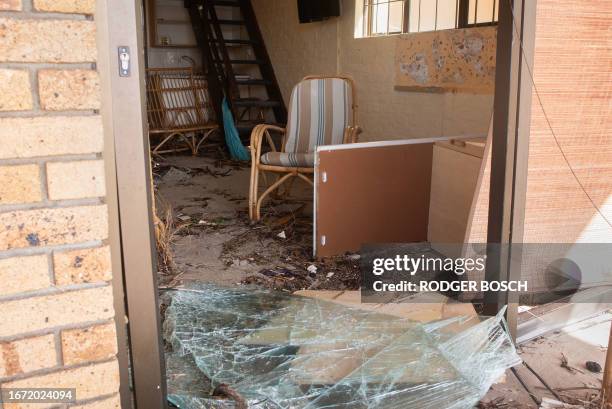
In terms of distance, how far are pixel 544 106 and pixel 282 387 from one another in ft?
4.44

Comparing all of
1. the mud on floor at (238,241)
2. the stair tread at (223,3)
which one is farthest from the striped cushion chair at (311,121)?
the stair tread at (223,3)

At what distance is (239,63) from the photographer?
7.50 meters

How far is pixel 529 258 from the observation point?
7.84 ft

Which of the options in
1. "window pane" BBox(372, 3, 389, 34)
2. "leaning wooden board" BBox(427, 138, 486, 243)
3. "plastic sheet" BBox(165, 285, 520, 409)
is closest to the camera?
"plastic sheet" BBox(165, 285, 520, 409)

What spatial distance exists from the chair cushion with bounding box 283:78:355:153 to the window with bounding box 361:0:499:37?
101 centimetres

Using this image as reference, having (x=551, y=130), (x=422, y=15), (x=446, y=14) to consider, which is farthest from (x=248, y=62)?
(x=551, y=130)

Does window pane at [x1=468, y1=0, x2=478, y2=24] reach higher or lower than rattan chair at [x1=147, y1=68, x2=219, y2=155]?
higher

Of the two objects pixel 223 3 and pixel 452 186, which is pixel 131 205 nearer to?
pixel 452 186

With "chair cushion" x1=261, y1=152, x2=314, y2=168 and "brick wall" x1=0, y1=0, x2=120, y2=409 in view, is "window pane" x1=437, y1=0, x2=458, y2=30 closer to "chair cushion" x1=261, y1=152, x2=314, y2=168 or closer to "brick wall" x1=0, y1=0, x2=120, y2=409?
"chair cushion" x1=261, y1=152, x2=314, y2=168

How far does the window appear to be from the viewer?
4344 mm

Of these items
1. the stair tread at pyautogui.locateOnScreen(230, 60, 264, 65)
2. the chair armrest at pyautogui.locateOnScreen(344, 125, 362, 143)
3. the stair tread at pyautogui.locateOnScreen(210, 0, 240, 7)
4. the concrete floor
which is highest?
the stair tread at pyautogui.locateOnScreen(210, 0, 240, 7)

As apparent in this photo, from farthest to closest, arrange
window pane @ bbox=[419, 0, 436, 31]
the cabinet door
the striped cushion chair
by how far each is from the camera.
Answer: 1. window pane @ bbox=[419, 0, 436, 31]
2. the striped cushion chair
3. the cabinet door

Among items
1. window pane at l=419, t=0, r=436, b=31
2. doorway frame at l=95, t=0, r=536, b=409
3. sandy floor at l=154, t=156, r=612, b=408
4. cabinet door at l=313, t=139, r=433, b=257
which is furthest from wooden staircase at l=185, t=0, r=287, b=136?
doorway frame at l=95, t=0, r=536, b=409

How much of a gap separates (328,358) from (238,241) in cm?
184
